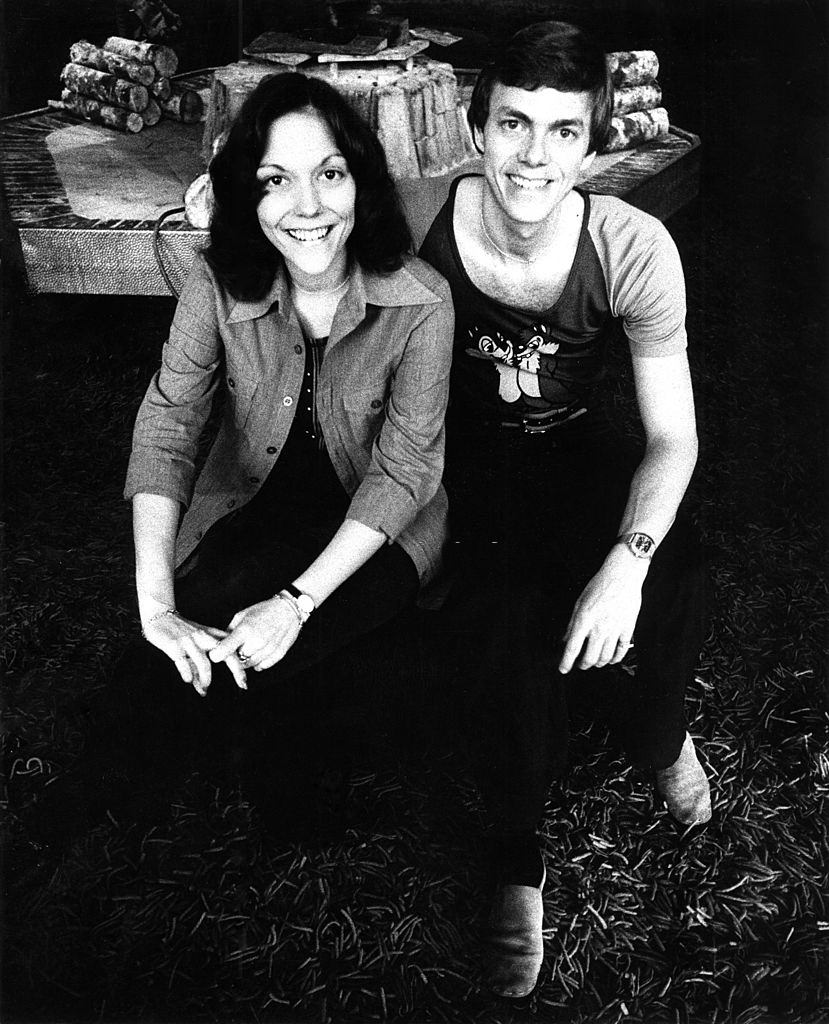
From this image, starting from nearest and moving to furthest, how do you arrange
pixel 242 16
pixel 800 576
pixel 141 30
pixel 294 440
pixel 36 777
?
pixel 294 440 → pixel 36 777 → pixel 800 576 → pixel 242 16 → pixel 141 30

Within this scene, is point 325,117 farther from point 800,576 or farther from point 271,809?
point 800,576

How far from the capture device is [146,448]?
1883mm

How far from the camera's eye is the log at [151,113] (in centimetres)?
377

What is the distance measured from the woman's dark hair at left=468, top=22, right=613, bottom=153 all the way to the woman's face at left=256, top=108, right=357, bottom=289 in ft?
1.10

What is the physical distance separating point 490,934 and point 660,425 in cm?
102

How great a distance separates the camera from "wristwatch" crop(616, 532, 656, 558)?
187 cm

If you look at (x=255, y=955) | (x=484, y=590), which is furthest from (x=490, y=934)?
(x=484, y=590)

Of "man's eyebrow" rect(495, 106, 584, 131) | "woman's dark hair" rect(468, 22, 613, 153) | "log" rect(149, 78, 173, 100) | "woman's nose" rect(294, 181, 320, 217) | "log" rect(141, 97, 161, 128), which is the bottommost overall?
"log" rect(141, 97, 161, 128)

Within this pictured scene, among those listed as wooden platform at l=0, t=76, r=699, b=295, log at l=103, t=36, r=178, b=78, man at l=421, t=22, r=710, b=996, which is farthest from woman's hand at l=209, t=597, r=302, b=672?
log at l=103, t=36, r=178, b=78

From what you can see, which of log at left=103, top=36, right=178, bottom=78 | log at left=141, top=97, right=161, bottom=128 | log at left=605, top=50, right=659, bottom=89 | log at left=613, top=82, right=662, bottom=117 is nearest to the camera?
log at left=605, top=50, right=659, bottom=89

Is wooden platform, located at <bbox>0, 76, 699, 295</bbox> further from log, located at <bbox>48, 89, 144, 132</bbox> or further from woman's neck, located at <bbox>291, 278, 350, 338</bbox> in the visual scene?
woman's neck, located at <bbox>291, 278, 350, 338</bbox>

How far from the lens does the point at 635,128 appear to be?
3.41 meters

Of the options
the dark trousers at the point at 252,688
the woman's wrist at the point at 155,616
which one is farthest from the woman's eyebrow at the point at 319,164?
the woman's wrist at the point at 155,616

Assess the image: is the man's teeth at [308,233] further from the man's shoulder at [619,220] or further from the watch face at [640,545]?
the watch face at [640,545]
